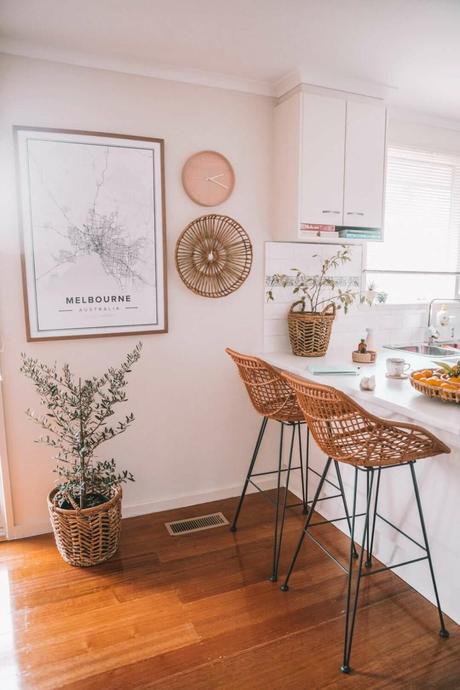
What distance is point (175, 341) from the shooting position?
2809 mm

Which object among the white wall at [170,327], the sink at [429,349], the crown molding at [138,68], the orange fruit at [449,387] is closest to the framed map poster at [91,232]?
the white wall at [170,327]

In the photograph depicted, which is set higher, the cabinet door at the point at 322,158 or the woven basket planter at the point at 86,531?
the cabinet door at the point at 322,158

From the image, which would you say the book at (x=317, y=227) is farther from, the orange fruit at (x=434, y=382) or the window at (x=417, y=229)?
the orange fruit at (x=434, y=382)

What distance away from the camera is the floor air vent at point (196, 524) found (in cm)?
268

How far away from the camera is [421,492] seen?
6.88ft

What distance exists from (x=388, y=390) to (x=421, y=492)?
0.47 m

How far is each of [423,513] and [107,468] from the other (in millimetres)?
1526

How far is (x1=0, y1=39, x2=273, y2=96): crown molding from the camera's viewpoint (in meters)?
2.32

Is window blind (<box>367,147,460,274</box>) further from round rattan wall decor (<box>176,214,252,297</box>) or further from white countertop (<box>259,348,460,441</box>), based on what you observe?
round rattan wall decor (<box>176,214,252,297</box>)

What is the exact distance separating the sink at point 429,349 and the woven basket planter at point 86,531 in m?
2.08

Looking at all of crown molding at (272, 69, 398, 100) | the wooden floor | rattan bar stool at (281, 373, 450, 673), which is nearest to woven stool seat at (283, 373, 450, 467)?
rattan bar stool at (281, 373, 450, 673)

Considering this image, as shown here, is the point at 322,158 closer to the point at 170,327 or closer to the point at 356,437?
the point at 170,327

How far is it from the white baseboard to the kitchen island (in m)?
0.89

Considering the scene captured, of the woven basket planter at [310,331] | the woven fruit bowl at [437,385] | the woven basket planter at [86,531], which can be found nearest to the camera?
the woven fruit bowl at [437,385]
